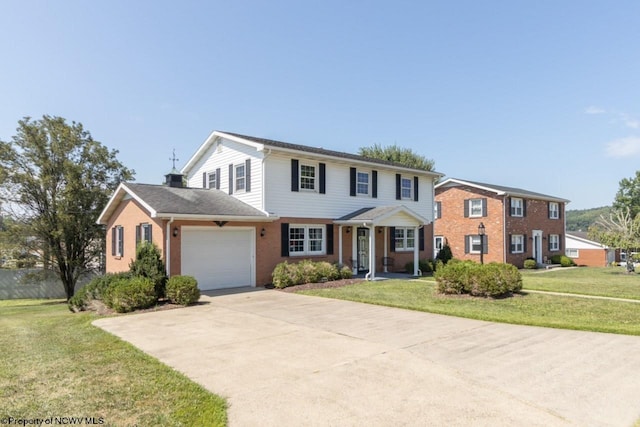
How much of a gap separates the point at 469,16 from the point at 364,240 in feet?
36.5

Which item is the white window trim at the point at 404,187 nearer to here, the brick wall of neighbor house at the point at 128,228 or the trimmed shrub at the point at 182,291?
the brick wall of neighbor house at the point at 128,228

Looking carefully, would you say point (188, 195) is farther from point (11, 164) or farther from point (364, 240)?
point (11, 164)

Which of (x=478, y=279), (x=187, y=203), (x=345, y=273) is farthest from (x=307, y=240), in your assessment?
(x=478, y=279)

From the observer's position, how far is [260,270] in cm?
1616

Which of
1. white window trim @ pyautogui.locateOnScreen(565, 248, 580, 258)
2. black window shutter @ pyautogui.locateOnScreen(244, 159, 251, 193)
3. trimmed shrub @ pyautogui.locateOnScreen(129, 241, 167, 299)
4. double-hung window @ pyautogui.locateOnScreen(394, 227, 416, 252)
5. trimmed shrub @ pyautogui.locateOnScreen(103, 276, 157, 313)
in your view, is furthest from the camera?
white window trim @ pyautogui.locateOnScreen(565, 248, 580, 258)

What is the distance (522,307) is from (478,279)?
1705mm

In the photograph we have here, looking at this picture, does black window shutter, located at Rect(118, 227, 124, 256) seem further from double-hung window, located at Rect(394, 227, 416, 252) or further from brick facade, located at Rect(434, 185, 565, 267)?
brick facade, located at Rect(434, 185, 565, 267)

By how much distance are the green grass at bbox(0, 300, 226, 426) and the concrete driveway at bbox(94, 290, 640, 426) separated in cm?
32

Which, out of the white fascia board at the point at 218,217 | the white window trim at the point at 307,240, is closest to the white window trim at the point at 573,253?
the white window trim at the point at 307,240

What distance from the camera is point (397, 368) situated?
5695mm

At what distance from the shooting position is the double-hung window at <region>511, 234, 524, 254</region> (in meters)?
28.2

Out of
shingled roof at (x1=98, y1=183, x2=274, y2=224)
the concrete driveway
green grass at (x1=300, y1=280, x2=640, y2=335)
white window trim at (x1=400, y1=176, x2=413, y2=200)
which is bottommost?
green grass at (x1=300, y1=280, x2=640, y2=335)

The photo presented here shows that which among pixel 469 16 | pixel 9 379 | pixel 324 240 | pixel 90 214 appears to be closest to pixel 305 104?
pixel 324 240

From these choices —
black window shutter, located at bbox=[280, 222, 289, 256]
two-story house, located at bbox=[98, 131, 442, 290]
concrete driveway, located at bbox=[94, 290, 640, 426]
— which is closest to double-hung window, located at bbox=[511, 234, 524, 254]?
two-story house, located at bbox=[98, 131, 442, 290]
